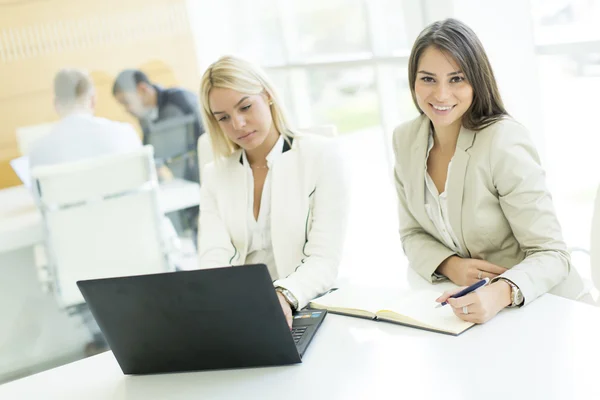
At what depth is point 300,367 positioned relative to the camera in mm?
1427

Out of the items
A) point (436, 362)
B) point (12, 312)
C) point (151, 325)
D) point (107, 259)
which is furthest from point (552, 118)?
point (12, 312)

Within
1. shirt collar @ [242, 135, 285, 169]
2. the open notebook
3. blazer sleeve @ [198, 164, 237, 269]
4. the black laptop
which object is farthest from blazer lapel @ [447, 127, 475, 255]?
blazer sleeve @ [198, 164, 237, 269]

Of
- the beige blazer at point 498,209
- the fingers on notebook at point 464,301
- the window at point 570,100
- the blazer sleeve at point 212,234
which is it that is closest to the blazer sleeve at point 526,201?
the beige blazer at point 498,209

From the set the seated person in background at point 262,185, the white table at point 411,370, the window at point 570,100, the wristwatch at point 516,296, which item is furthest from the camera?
the window at point 570,100

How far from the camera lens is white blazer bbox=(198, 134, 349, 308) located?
2.12 m

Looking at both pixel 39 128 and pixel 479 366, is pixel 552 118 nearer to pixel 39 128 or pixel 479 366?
pixel 479 366

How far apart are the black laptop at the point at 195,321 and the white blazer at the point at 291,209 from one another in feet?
1.91

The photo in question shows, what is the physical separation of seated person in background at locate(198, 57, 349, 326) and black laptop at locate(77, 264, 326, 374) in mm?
612

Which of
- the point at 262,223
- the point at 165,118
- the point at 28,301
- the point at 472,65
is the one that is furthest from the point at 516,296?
the point at 28,301

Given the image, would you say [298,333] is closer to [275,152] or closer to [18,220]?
[275,152]

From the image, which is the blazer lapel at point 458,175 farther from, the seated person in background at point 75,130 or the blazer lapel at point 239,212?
the seated person in background at point 75,130

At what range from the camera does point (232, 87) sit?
216 centimetres

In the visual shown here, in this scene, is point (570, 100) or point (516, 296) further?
point (570, 100)

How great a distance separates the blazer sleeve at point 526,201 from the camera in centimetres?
170
